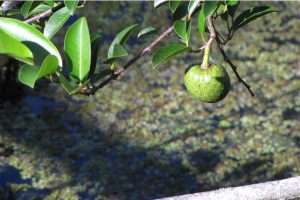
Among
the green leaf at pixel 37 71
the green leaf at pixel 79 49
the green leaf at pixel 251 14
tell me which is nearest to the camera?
the green leaf at pixel 37 71

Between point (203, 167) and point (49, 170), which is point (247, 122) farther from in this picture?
point (49, 170)

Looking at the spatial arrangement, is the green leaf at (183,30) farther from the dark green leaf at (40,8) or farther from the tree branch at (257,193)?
the tree branch at (257,193)

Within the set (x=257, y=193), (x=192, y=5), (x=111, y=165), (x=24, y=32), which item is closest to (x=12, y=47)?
(x=24, y=32)

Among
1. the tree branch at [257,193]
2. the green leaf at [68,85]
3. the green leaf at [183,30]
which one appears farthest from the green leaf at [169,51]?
the tree branch at [257,193]

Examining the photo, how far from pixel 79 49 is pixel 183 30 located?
5.8 inches

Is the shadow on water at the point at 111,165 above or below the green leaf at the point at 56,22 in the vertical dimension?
below

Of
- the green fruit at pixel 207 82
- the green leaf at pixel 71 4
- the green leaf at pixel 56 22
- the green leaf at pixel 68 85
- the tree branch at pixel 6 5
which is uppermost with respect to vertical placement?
the tree branch at pixel 6 5

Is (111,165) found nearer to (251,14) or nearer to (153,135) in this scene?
(153,135)

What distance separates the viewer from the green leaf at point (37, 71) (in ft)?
2.64

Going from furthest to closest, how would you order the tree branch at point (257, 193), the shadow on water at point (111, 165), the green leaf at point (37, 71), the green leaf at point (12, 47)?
the shadow on water at point (111, 165)
the tree branch at point (257, 193)
the green leaf at point (37, 71)
the green leaf at point (12, 47)

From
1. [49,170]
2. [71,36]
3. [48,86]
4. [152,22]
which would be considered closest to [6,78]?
[48,86]

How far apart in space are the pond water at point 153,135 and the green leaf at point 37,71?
1.98 meters

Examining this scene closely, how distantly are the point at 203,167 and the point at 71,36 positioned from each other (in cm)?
210

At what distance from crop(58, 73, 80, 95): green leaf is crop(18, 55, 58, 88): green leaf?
0.03 meters
